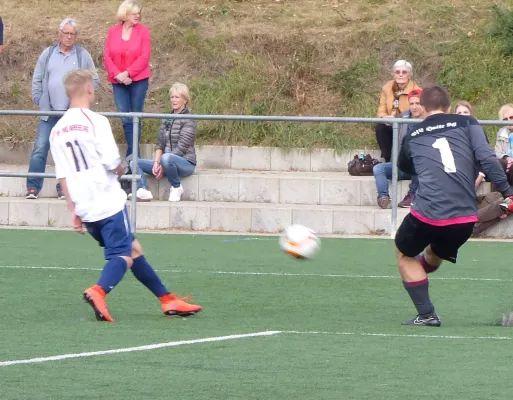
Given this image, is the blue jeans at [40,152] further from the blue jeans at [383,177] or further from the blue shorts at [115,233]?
the blue shorts at [115,233]

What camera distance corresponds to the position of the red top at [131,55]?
16.2m

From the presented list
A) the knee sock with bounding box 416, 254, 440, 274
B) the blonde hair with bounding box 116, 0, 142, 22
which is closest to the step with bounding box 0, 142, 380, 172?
the blonde hair with bounding box 116, 0, 142, 22

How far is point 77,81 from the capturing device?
8633mm

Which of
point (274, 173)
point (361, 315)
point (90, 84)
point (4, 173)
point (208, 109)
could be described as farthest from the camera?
point (208, 109)

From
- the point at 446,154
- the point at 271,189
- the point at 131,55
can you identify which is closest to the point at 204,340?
the point at 446,154

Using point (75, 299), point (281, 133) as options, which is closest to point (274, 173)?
point (281, 133)

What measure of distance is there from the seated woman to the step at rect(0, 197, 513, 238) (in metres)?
0.25

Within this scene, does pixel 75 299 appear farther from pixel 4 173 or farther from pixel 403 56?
pixel 403 56

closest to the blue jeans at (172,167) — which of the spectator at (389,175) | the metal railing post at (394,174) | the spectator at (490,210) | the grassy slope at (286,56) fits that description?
the grassy slope at (286,56)

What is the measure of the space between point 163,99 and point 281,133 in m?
2.44

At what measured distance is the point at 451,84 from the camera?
1886cm

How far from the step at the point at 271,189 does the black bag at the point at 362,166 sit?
0.11 m

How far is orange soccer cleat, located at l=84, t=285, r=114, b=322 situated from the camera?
859 cm

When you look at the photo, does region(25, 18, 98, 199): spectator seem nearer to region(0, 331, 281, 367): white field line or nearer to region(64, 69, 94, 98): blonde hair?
region(64, 69, 94, 98): blonde hair
